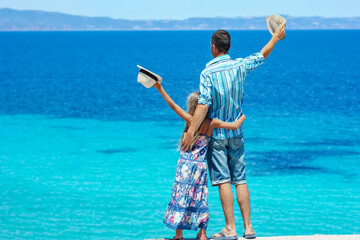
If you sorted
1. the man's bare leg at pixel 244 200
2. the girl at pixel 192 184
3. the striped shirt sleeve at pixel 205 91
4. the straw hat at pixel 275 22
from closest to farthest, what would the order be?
the striped shirt sleeve at pixel 205 91, the girl at pixel 192 184, the man's bare leg at pixel 244 200, the straw hat at pixel 275 22

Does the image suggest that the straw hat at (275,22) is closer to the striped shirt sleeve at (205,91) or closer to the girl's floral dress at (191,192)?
the striped shirt sleeve at (205,91)

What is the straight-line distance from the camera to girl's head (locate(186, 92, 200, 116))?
15.8ft

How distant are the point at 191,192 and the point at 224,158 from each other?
0.40 m

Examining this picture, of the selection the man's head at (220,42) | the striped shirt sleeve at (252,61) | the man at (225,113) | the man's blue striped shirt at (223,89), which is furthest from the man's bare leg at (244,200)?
the man's head at (220,42)

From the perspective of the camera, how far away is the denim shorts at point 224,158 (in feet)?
15.7

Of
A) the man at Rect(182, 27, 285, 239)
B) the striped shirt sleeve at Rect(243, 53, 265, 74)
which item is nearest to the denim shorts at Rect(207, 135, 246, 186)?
the man at Rect(182, 27, 285, 239)

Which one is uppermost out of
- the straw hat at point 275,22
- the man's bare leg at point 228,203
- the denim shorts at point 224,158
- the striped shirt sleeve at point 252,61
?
the straw hat at point 275,22

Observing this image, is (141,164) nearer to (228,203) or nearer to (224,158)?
(228,203)

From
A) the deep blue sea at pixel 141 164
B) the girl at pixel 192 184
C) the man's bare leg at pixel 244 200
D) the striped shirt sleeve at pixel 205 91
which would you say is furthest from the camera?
the deep blue sea at pixel 141 164

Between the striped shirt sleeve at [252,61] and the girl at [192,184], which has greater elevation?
the striped shirt sleeve at [252,61]

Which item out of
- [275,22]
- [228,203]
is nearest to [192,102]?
[228,203]

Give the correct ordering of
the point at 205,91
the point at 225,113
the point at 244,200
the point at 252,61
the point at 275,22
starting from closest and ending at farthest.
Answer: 1. the point at 205,91
2. the point at 225,113
3. the point at 252,61
4. the point at 244,200
5. the point at 275,22

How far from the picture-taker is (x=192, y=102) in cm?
481

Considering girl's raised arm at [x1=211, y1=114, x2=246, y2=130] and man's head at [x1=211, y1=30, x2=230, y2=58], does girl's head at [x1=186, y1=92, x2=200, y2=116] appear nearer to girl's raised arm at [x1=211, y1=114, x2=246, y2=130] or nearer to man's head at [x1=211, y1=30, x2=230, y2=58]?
girl's raised arm at [x1=211, y1=114, x2=246, y2=130]
